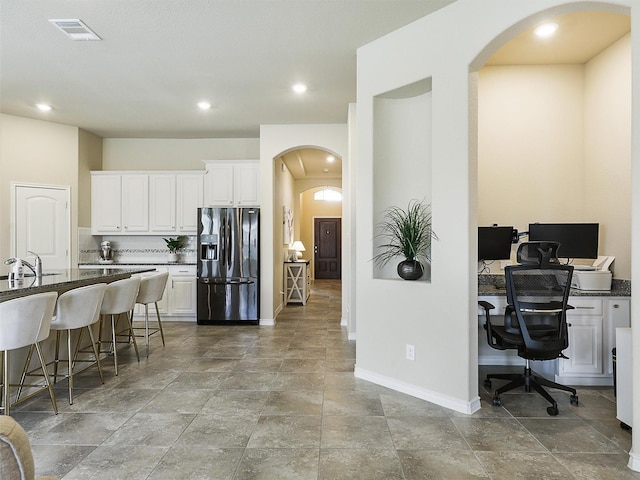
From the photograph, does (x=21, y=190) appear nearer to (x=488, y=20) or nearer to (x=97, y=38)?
(x=97, y=38)

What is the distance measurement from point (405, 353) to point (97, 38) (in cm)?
371

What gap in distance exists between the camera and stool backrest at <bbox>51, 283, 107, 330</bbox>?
2877 mm

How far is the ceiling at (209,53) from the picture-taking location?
9.49 feet

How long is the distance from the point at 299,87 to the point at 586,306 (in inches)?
139

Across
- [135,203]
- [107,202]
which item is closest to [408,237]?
[135,203]

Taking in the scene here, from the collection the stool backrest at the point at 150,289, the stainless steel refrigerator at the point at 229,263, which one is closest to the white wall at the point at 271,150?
the stainless steel refrigerator at the point at 229,263

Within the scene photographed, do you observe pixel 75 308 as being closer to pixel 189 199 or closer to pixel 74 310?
pixel 74 310

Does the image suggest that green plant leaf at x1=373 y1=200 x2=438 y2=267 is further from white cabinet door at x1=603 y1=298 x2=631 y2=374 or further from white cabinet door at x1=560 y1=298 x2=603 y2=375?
white cabinet door at x1=603 y1=298 x2=631 y2=374

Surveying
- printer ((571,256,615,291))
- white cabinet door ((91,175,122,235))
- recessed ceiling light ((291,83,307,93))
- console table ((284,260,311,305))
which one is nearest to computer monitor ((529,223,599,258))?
printer ((571,256,615,291))

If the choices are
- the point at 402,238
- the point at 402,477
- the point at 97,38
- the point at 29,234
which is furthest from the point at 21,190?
the point at 402,477

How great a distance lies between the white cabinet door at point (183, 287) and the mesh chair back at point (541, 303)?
14.9ft

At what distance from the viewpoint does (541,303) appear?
2717 mm

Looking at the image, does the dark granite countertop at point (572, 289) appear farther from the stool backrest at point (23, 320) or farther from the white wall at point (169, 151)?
the white wall at point (169, 151)

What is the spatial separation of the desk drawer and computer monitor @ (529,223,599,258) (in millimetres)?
456
